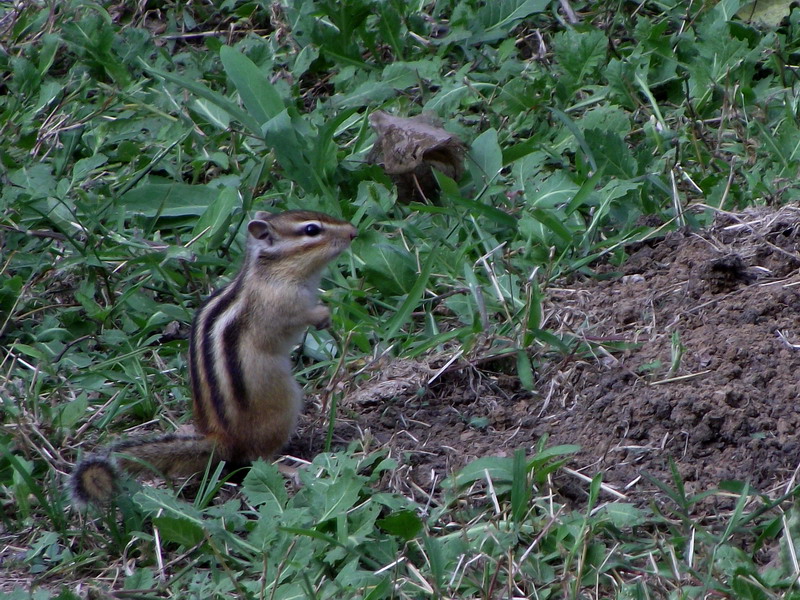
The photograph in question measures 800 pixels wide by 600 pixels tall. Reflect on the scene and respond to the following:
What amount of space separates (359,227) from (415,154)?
1.77 feet

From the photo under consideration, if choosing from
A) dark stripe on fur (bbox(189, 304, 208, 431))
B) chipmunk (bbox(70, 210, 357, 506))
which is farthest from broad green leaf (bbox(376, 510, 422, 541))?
dark stripe on fur (bbox(189, 304, 208, 431))

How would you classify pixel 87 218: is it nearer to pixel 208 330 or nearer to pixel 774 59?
pixel 208 330

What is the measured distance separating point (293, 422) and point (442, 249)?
1.35m

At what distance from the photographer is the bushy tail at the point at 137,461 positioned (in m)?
3.88

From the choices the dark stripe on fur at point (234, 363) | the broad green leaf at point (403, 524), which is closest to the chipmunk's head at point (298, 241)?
the dark stripe on fur at point (234, 363)

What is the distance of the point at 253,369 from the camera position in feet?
14.2

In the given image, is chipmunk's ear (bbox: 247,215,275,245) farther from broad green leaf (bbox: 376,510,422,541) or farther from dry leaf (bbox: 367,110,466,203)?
broad green leaf (bbox: 376,510,422,541)

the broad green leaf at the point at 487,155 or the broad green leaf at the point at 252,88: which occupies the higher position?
the broad green leaf at the point at 252,88

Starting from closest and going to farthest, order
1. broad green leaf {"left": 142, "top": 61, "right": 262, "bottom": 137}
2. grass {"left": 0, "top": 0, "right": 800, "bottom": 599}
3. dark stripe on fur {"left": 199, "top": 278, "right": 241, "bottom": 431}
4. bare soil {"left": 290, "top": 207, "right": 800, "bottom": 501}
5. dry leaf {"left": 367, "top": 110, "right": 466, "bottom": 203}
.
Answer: grass {"left": 0, "top": 0, "right": 800, "bottom": 599} → bare soil {"left": 290, "top": 207, "right": 800, "bottom": 501} → dark stripe on fur {"left": 199, "top": 278, "right": 241, "bottom": 431} → dry leaf {"left": 367, "top": 110, "right": 466, "bottom": 203} → broad green leaf {"left": 142, "top": 61, "right": 262, "bottom": 137}

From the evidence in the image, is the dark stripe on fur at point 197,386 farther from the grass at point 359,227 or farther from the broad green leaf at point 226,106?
the broad green leaf at point 226,106

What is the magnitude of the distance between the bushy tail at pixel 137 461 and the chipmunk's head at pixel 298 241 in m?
0.88

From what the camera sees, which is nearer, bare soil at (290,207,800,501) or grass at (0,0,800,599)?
grass at (0,0,800,599)

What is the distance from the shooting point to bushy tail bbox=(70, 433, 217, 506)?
3877 mm

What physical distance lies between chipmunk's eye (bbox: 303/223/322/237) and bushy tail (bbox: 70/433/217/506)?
1.04m
